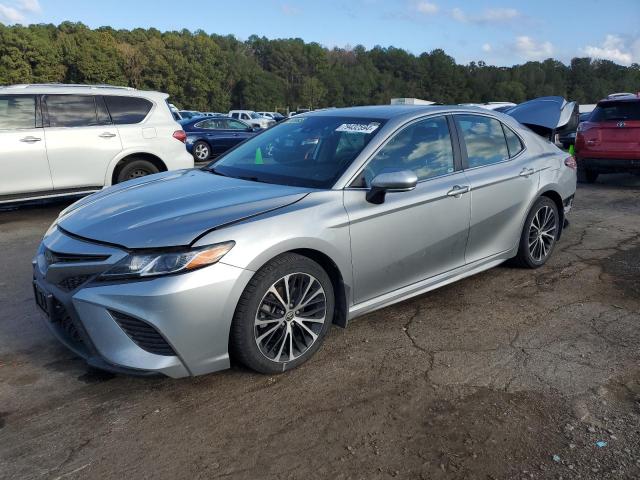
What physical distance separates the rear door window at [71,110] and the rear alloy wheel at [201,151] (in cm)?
953

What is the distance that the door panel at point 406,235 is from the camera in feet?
11.5

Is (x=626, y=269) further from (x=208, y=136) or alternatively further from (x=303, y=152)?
(x=208, y=136)

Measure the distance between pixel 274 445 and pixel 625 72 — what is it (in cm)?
10892

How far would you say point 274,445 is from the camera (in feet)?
8.55

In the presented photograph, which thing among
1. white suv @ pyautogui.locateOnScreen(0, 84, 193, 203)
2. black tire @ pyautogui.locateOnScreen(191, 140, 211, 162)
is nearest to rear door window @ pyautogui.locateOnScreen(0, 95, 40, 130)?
white suv @ pyautogui.locateOnScreen(0, 84, 193, 203)

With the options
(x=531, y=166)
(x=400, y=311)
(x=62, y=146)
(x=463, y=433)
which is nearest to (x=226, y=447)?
(x=463, y=433)

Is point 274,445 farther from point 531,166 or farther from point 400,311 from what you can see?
point 531,166

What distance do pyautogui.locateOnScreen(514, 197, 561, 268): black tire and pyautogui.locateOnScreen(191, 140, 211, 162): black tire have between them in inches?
533

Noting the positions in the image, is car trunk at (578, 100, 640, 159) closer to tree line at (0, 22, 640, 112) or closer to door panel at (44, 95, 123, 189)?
door panel at (44, 95, 123, 189)

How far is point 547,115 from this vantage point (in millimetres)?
6609

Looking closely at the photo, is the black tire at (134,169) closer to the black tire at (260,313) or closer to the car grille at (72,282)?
the car grille at (72,282)

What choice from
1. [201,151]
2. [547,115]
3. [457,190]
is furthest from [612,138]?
[201,151]

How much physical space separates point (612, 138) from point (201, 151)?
11.8 m

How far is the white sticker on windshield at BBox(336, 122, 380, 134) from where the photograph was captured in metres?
3.87
